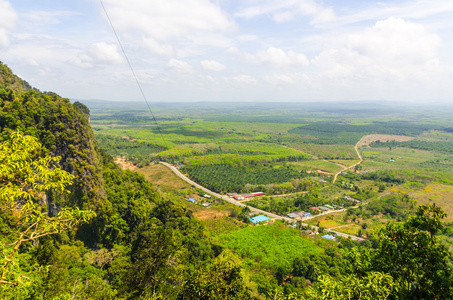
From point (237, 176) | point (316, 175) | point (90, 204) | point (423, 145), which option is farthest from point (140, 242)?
point (423, 145)

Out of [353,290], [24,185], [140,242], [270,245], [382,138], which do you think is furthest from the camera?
[382,138]

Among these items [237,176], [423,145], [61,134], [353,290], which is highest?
[61,134]

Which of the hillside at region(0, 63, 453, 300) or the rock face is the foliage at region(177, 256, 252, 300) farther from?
the rock face

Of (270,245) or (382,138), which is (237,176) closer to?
(270,245)

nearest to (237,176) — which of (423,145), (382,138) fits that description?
(423,145)

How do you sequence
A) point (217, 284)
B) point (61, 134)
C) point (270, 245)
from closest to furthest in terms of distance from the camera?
point (217, 284) → point (61, 134) → point (270, 245)

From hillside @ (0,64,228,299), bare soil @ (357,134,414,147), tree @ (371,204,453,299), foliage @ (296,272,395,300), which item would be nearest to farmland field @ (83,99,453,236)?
hillside @ (0,64,228,299)

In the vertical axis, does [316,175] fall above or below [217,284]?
below

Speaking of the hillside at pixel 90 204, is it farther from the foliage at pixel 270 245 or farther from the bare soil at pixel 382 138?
the bare soil at pixel 382 138

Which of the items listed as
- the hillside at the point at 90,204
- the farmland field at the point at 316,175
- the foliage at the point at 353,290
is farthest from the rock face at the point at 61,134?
the foliage at the point at 353,290

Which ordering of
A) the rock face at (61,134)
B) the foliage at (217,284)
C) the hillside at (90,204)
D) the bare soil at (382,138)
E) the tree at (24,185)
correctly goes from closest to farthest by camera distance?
the tree at (24,185)
the foliage at (217,284)
the hillside at (90,204)
the rock face at (61,134)
the bare soil at (382,138)

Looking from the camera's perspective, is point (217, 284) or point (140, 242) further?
point (140, 242)
